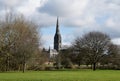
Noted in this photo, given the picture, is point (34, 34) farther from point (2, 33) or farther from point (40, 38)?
point (2, 33)

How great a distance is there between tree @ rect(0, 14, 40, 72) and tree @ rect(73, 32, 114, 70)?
27606 millimetres

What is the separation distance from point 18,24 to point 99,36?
3999cm

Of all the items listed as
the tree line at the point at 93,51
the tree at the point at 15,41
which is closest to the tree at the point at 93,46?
the tree line at the point at 93,51

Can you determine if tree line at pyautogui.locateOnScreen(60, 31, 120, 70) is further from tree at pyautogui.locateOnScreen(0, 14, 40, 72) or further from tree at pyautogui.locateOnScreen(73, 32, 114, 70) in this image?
tree at pyautogui.locateOnScreen(0, 14, 40, 72)

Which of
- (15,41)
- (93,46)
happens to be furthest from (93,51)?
(15,41)

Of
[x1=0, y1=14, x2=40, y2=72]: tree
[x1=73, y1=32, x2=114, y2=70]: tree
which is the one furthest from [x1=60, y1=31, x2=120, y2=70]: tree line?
[x1=0, y1=14, x2=40, y2=72]: tree

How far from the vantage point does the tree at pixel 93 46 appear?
118 m

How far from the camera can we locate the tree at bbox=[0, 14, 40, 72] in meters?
89.0

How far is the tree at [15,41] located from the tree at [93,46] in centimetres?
2761

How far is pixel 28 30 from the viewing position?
94.3 m

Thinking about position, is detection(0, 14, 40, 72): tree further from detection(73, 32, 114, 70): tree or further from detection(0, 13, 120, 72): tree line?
detection(73, 32, 114, 70): tree

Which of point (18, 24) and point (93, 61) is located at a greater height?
point (18, 24)

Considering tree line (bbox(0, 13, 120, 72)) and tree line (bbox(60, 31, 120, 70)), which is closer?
tree line (bbox(0, 13, 120, 72))

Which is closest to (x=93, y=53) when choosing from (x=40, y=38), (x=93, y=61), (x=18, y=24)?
(x=93, y=61)
